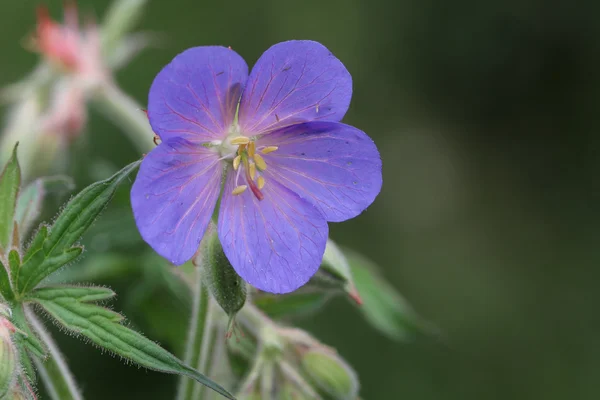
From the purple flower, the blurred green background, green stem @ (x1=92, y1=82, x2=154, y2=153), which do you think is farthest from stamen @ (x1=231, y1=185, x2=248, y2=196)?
the blurred green background

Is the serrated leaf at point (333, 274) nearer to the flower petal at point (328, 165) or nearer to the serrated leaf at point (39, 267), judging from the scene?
the flower petal at point (328, 165)

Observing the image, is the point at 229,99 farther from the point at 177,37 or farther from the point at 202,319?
the point at 177,37

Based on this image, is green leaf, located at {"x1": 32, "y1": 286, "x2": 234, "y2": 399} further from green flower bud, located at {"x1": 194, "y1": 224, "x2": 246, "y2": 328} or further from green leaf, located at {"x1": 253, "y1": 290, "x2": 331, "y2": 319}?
green leaf, located at {"x1": 253, "y1": 290, "x2": 331, "y2": 319}

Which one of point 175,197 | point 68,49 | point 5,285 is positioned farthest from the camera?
point 68,49

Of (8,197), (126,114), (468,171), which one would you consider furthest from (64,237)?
(468,171)

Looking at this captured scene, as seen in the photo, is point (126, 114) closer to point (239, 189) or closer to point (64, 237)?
point (239, 189)

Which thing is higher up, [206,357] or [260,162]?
[260,162]
